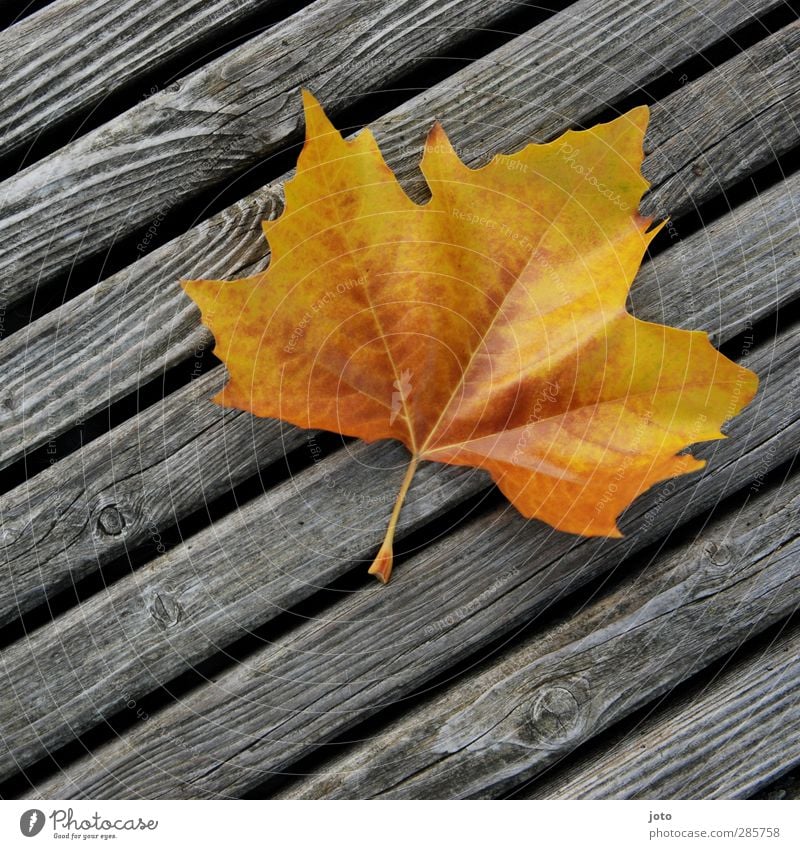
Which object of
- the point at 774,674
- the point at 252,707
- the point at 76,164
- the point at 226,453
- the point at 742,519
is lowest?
the point at 774,674

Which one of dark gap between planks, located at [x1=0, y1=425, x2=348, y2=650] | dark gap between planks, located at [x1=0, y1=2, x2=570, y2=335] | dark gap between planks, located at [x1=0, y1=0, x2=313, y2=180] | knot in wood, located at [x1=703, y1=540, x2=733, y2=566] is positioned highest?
dark gap between planks, located at [x1=0, y1=0, x2=313, y2=180]

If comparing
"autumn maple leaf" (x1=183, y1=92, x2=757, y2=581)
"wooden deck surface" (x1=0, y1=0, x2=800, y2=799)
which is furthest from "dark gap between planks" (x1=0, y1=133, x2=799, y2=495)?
"autumn maple leaf" (x1=183, y1=92, x2=757, y2=581)

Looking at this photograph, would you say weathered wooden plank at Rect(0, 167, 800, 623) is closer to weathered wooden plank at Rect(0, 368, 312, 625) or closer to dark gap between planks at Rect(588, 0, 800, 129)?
weathered wooden plank at Rect(0, 368, 312, 625)

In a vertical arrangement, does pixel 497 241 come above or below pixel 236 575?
above

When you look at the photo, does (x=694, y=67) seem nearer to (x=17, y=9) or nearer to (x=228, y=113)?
(x=228, y=113)

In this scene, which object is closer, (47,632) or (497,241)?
(497,241)

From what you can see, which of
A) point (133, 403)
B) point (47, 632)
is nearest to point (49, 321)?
point (133, 403)
